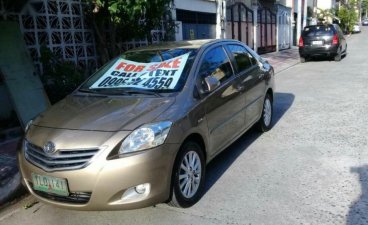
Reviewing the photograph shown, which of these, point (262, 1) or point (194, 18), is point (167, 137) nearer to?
point (194, 18)

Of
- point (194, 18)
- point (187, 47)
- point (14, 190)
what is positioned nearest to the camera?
point (14, 190)

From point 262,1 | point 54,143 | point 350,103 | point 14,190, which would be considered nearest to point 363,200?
point 54,143

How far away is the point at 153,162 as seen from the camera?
3.35 metres

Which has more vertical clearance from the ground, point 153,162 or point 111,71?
point 111,71

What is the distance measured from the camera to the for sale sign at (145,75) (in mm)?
4348

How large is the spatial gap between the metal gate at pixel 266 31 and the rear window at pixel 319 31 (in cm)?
454

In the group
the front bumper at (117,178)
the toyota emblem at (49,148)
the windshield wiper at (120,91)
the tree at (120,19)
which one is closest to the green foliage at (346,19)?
the tree at (120,19)

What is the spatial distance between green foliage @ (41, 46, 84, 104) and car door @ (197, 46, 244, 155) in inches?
135

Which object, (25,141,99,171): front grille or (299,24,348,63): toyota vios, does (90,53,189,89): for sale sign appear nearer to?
(25,141,99,171): front grille

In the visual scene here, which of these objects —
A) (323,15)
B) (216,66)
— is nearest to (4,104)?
(216,66)

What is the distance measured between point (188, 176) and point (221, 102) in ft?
3.55

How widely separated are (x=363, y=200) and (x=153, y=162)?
6.91 ft

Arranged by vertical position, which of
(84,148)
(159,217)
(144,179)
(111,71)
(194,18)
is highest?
(194,18)

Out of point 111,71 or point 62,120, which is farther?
point 111,71
